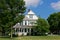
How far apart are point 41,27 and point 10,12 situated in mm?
14455

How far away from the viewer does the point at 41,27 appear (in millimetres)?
68625

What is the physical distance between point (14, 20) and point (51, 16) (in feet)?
153

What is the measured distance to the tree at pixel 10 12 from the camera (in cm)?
5711

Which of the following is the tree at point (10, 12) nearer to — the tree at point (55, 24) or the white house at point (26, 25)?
the white house at point (26, 25)

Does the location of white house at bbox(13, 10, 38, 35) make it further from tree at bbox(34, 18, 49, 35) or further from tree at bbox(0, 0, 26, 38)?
tree at bbox(0, 0, 26, 38)

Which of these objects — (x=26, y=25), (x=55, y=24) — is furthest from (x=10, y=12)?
(x=55, y=24)

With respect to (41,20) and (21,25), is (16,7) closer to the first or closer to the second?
(41,20)

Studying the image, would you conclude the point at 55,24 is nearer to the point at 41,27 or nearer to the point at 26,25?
the point at 26,25

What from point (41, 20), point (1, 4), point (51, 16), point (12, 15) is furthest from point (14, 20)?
point (51, 16)

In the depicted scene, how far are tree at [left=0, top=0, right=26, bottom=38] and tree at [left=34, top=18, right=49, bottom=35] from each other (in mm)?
11793

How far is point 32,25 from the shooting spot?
247 ft

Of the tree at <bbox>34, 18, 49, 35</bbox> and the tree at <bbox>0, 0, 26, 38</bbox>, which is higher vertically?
the tree at <bbox>0, 0, 26, 38</bbox>

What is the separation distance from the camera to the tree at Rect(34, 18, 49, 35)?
6862cm

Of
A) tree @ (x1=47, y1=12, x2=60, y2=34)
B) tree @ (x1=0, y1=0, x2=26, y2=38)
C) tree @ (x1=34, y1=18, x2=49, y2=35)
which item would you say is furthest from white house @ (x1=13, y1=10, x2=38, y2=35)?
tree @ (x1=0, y1=0, x2=26, y2=38)
